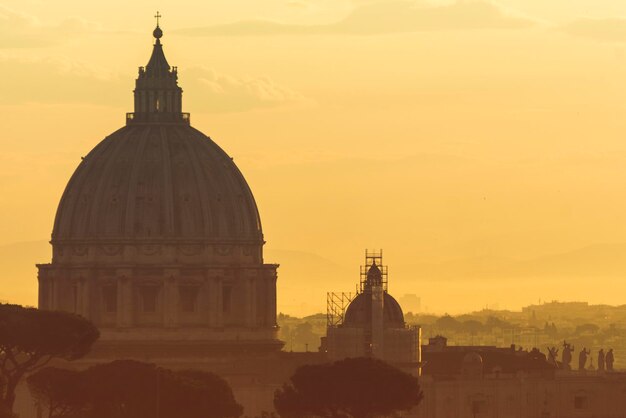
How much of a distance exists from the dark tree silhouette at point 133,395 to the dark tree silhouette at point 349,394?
112 inches

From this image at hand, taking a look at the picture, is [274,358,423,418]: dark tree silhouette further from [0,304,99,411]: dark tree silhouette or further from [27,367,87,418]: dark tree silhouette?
[0,304,99,411]: dark tree silhouette

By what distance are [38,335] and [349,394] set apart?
13273 millimetres

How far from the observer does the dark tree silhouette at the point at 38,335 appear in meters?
162

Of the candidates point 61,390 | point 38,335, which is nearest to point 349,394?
point 61,390

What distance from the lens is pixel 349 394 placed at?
162m

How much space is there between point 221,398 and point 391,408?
736 cm

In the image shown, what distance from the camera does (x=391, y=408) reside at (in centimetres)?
16138

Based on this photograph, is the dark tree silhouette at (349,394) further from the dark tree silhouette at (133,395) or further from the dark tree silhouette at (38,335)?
the dark tree silhouette at (38,335)

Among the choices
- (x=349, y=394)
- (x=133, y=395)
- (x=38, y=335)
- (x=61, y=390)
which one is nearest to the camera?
(x=133, y=395)

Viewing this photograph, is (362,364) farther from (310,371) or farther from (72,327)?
(72,327)

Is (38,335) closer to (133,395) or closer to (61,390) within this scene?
(61,390)

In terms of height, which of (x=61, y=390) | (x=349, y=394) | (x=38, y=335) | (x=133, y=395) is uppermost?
(x=38, y=335)

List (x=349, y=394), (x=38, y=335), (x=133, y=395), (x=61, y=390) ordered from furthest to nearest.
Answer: (x=61, y=390)
(x=38, y=335)
(x=349, y=394)
(x=133, y=395)

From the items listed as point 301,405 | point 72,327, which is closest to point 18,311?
point 72,327
